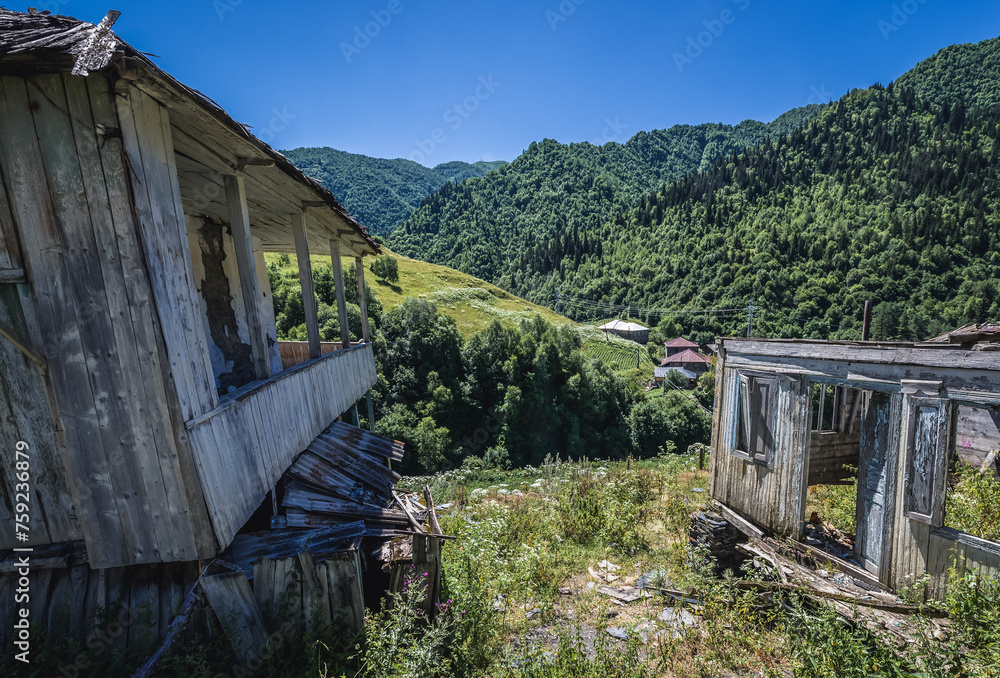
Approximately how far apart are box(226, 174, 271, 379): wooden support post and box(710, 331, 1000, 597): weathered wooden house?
7119 millimetres

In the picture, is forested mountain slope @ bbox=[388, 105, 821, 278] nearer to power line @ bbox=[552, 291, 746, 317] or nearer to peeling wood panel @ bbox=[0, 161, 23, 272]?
power line @ bbox=[552, 291, 746, 317]

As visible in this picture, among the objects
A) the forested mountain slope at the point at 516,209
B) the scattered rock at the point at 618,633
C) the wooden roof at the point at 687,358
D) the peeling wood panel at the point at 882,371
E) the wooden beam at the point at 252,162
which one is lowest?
the wooden roof at the point at 687,358

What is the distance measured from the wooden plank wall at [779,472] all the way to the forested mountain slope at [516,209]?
334 ft

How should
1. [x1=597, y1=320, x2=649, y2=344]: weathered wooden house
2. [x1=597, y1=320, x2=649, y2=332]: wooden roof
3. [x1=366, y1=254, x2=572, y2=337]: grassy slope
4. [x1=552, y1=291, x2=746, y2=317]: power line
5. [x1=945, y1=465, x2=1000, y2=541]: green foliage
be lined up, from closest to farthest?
[x1=945, y1=465, x2=1000, y2=541]: green foliage, [x1=366, y1=254, x2=572, y2=337]: grassy slope, [x1=597, y1=320, x2=649, y2=332]: wooden roof, [x1=597, y1=320, x2=649, y2=344]: weathered wooden house, [x1=552, y1=291, x2=746, y2=317]: power line

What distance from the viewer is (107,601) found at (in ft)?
11.1

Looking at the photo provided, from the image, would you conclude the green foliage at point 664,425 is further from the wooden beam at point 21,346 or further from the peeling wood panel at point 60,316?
the wooden beam at point 21,346

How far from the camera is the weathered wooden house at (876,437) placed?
468 centimetres

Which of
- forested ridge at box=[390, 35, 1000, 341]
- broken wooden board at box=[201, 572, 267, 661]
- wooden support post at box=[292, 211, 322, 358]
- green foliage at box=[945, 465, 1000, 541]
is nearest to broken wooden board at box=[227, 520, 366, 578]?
broken wooden board at box=[201, 572, 267, 661]

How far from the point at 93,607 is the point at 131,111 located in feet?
12.5

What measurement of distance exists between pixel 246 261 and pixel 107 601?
3.24 meters

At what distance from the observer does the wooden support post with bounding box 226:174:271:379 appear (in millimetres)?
4680

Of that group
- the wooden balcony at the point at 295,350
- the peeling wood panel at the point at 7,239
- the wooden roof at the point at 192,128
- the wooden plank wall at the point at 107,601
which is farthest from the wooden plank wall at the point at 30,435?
the wooden balcony at the point at 295,350

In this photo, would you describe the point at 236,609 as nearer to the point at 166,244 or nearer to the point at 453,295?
the point at 166,244

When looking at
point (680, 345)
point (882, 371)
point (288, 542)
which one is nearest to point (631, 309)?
point (680, 345)
